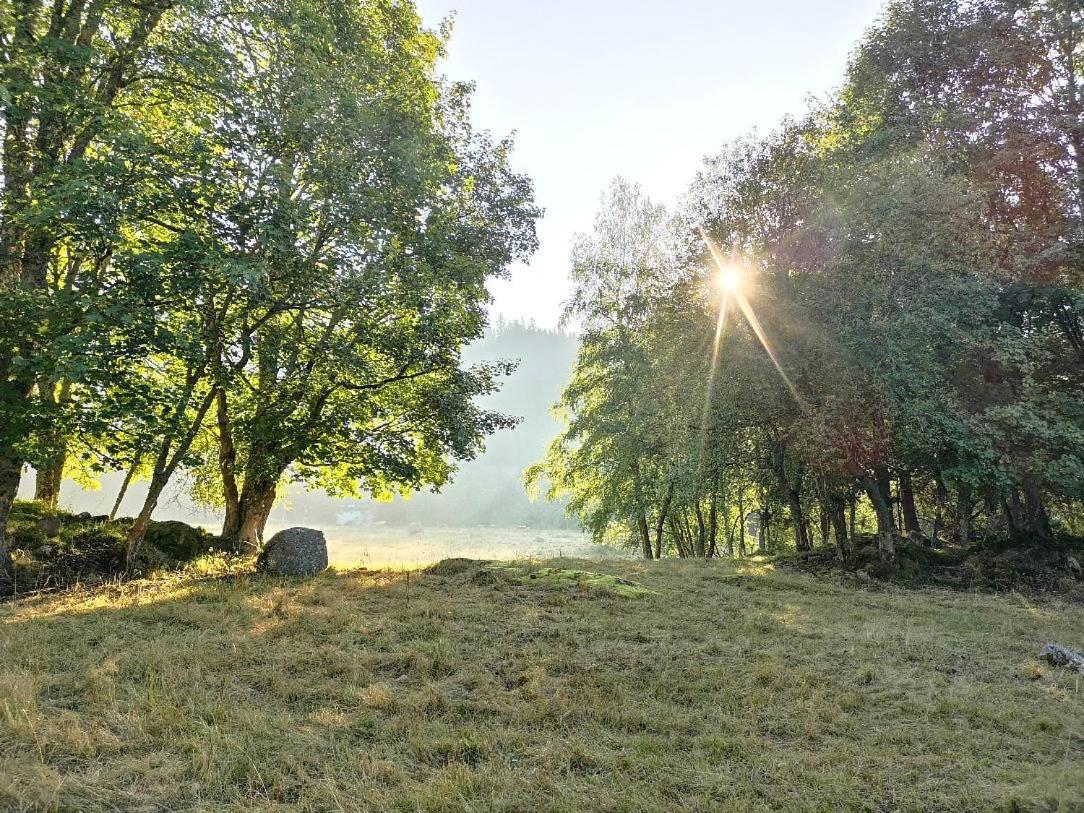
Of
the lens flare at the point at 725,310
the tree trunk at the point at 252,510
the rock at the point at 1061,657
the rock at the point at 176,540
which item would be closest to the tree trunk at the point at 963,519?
the lens flare at the point at 725,310

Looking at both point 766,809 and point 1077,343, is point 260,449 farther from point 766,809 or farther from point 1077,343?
point 1077,343

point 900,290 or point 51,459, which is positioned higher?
point 900,290

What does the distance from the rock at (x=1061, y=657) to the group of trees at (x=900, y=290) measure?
24.8 ft

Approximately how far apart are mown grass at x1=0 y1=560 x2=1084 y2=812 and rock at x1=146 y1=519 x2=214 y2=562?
3.63 metres

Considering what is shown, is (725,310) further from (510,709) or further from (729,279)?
(510,709)

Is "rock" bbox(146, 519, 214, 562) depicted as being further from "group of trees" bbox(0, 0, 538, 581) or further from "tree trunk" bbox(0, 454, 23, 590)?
"tree trunk" bbox(0, 454, 23, 590)

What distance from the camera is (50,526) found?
13430 millimetres

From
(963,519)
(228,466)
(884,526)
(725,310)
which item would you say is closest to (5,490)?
(228,466)

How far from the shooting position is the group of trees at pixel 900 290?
1509 cm

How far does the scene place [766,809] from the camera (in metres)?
4.52

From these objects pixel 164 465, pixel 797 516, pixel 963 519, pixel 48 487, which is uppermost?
pixel 164 465

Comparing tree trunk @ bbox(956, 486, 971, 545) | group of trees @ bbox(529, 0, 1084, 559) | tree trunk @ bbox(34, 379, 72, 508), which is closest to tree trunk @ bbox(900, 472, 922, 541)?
group of trees @ bbox(529, 0, 1084, 559)

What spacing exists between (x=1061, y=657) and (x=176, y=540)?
61.7ft

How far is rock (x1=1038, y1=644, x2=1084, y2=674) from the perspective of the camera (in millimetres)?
8069
